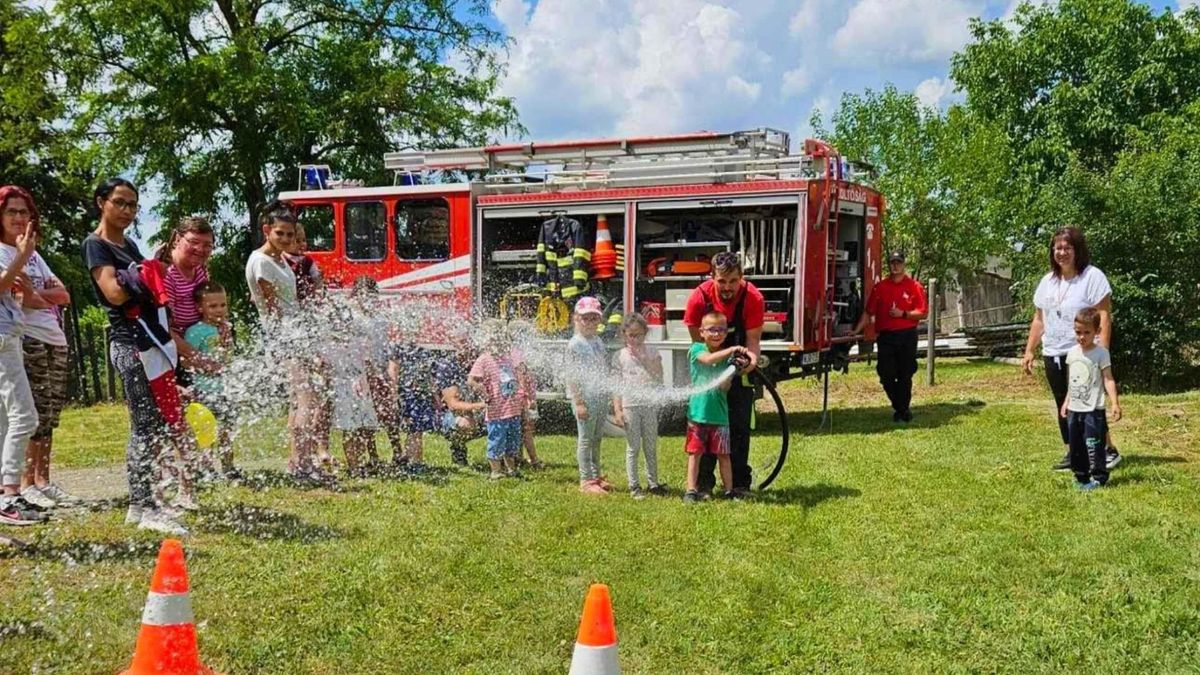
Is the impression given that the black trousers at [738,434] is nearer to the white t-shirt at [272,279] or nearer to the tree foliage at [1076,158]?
the white t-shirt at [272,279]

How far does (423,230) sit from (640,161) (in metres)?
2.91

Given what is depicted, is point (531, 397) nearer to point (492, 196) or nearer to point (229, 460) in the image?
point (229, 460)

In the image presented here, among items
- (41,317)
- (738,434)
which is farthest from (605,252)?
(41,317)

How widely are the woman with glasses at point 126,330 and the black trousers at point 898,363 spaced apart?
8027mm

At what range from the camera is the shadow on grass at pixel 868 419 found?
1140cm

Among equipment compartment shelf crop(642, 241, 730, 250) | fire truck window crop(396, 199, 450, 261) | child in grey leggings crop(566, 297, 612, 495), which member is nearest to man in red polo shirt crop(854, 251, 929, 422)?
equipment compartment shelf crop(642, 241, 730, 250)

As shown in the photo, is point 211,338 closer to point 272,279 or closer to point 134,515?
point 272,279

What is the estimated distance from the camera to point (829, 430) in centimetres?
1161

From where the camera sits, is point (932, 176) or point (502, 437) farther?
point (932, 176)

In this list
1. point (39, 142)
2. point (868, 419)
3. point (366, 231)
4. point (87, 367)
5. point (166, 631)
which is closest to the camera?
point (166, 631)

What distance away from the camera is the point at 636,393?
24.9 ft

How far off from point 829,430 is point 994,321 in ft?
67.4

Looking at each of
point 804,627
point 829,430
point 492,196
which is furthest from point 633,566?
point 492,196

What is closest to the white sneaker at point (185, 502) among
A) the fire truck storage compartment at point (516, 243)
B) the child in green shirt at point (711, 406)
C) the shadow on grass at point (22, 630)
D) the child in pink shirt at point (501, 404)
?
the shadow on grass at point (22, 630)
